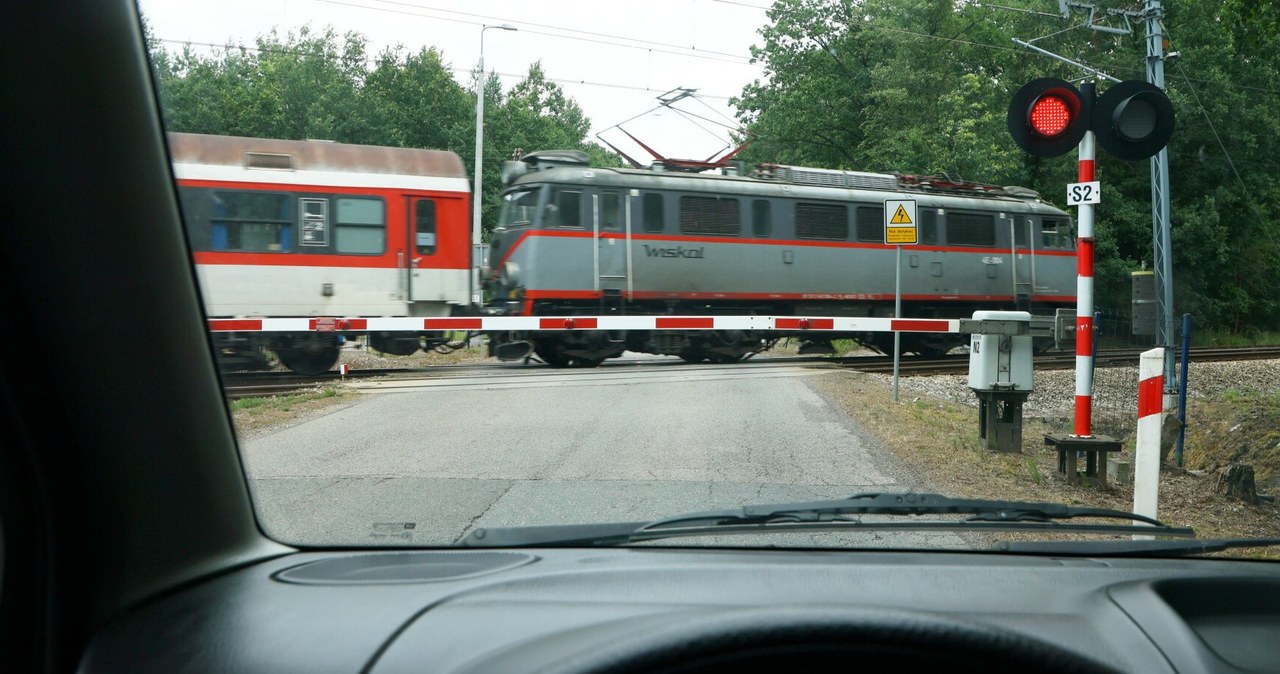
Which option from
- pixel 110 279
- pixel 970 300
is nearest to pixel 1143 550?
pixel 970 300

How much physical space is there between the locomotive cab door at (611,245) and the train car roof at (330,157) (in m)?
1.10

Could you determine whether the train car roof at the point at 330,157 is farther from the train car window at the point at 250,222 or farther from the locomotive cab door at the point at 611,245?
the locomotive cab door at the point at 611,245

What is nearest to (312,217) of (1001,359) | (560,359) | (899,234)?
(560,359)

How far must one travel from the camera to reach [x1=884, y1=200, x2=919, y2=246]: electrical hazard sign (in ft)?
10.3

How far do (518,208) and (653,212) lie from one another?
1027 mm

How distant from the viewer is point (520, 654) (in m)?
1.38

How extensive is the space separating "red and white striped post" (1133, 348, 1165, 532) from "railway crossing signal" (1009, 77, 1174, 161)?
0.71 m

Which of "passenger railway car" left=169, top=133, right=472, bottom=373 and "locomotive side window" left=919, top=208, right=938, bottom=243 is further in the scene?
"locomotive side window" left=919, top=208, right=938, bottom=243

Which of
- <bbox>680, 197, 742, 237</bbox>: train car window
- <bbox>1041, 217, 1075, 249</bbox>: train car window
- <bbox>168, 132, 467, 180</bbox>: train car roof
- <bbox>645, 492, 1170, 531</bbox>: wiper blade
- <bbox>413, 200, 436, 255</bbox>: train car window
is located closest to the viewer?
<bbox>645, 492, 1170, 531</bbox>: wiper blade

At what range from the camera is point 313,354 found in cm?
295

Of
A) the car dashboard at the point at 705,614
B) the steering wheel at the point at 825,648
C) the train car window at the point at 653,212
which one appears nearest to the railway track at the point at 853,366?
the train car window at the point at 653,212

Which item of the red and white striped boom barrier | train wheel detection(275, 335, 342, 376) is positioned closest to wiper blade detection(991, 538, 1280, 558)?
the red and white striped boom barrier

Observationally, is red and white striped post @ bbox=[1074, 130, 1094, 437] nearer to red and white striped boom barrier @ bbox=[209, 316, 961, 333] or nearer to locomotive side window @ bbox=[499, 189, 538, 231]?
red and white striped boom barrier @ bbox=[209, 316, 961, 333]

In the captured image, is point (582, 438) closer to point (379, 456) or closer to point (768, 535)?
point (379, 456)
